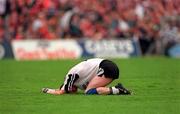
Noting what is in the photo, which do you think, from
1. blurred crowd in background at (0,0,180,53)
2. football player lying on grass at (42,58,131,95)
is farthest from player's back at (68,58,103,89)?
blurred crowd in background at (0,0,180,53)

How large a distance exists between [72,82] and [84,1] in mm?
18954

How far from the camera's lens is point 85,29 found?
1228 inches

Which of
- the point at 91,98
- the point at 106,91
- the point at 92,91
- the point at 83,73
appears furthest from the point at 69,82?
the point at 91,98

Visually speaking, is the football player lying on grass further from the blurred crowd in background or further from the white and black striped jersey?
the blurred crowd in background

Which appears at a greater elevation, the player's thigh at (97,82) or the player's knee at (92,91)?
the player's thigh at (97,82)

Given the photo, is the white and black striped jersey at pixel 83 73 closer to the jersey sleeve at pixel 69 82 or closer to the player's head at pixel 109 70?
the jersey sleeve at pixel 69 82

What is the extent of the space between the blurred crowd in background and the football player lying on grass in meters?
16.7

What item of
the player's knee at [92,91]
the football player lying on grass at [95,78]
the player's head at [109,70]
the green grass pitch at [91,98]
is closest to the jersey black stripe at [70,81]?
the football player lying on grass at [95,78]

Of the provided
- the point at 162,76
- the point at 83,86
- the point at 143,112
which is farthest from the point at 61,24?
the point at 143,112

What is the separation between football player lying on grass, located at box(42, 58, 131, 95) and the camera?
1347 cm

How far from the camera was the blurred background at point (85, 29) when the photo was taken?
99.0 feet

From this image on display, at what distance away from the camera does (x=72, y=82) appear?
44.8 ft

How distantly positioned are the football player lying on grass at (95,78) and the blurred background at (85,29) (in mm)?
16256

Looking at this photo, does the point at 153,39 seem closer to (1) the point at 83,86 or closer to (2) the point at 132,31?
(2) the point at 132,31
